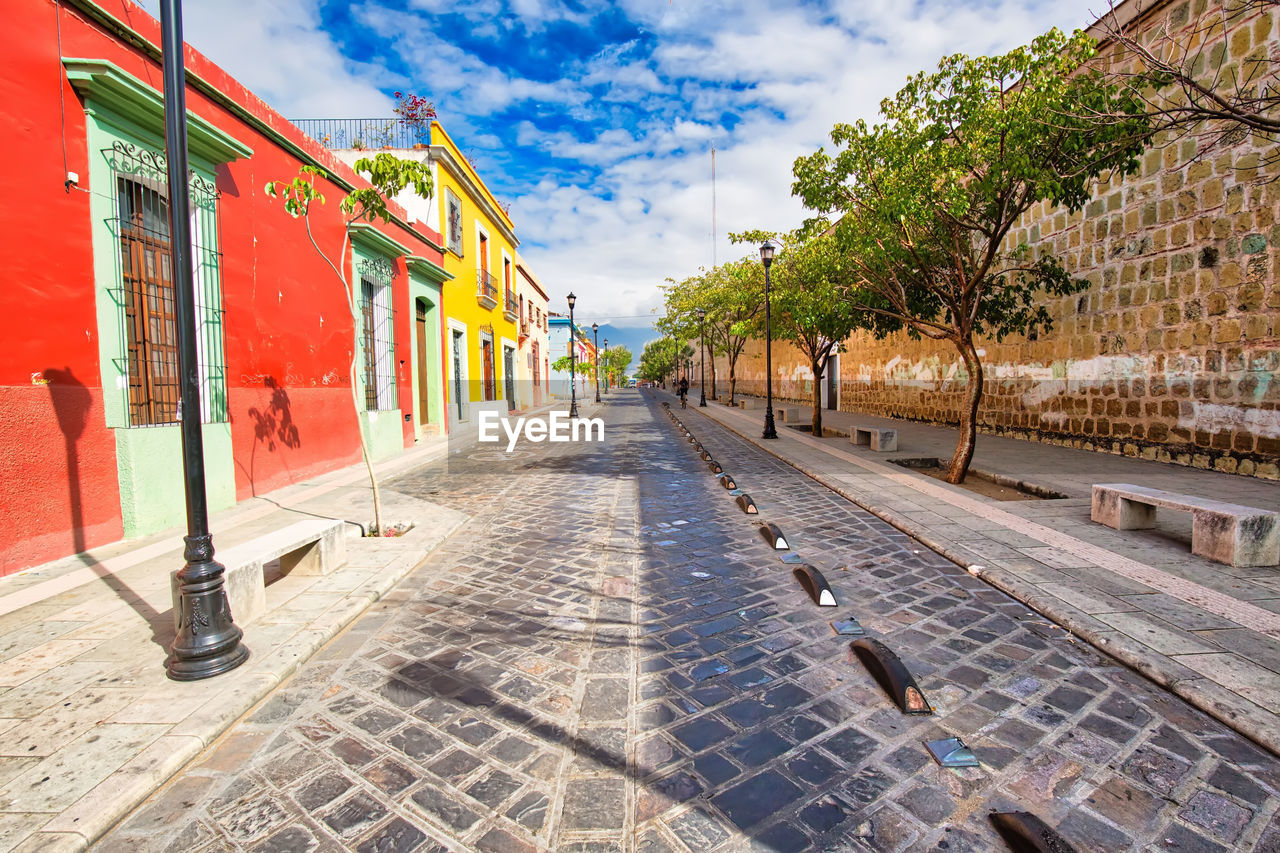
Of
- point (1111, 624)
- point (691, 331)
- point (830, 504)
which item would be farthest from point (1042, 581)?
point (691, 331)

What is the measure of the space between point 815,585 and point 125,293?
281 inches

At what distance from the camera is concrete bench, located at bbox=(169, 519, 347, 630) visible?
365cm

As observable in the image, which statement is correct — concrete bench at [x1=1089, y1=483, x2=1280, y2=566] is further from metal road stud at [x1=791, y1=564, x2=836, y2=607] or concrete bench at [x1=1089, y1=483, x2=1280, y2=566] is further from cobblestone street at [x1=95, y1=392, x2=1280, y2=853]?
metal road stud at [x1=791, y1=564, x2=836, y2=607]

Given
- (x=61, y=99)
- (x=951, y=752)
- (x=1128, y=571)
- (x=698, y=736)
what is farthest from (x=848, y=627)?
(x=61, y=99)

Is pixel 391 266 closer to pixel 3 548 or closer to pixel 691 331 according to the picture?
pixel 3 548

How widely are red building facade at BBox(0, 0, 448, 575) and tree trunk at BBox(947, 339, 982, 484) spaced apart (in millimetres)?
7848

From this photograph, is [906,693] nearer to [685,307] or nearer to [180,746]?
[180,746]

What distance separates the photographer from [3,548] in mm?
4633

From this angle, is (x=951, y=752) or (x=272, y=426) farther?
(x=272, y=426)

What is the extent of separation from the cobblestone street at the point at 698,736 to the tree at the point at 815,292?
626cm

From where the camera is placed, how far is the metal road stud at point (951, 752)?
2.39 metres

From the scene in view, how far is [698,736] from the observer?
2.60 metres

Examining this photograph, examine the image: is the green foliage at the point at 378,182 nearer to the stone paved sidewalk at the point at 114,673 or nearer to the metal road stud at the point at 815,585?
the stone paved sidewalk at the point at 114,673

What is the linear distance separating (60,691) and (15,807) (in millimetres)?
1041
